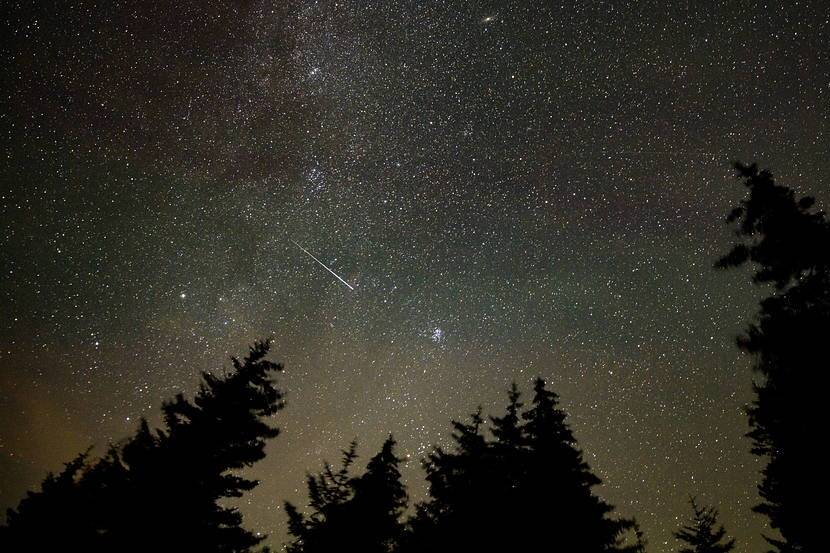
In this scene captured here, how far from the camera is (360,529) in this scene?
1131 centimetres

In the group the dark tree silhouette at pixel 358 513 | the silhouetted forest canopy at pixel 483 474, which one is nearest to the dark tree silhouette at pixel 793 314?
the silhouetted forest canopy at pixel 483 474

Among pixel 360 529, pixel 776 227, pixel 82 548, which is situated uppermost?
pixel 776 227

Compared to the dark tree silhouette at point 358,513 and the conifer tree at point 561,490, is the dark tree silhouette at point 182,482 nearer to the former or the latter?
the dark tree silhouette at point 358,513

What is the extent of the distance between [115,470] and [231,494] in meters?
2.69

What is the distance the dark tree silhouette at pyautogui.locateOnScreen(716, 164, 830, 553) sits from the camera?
7684 millimetres

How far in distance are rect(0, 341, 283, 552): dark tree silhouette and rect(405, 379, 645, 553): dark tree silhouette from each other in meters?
4.56

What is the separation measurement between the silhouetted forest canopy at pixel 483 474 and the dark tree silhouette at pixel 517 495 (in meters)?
0.03

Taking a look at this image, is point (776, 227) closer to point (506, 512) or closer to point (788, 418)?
point (788, 418)

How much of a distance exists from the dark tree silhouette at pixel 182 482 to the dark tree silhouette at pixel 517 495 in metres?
4.56

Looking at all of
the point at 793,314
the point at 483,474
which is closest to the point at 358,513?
the point at 483,474

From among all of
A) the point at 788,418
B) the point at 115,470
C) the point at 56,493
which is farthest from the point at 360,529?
the point at 788,418

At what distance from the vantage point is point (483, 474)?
986cm

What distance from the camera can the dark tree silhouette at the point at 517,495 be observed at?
862 centimetres

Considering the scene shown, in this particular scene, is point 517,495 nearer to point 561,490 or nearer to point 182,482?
point 561,490
